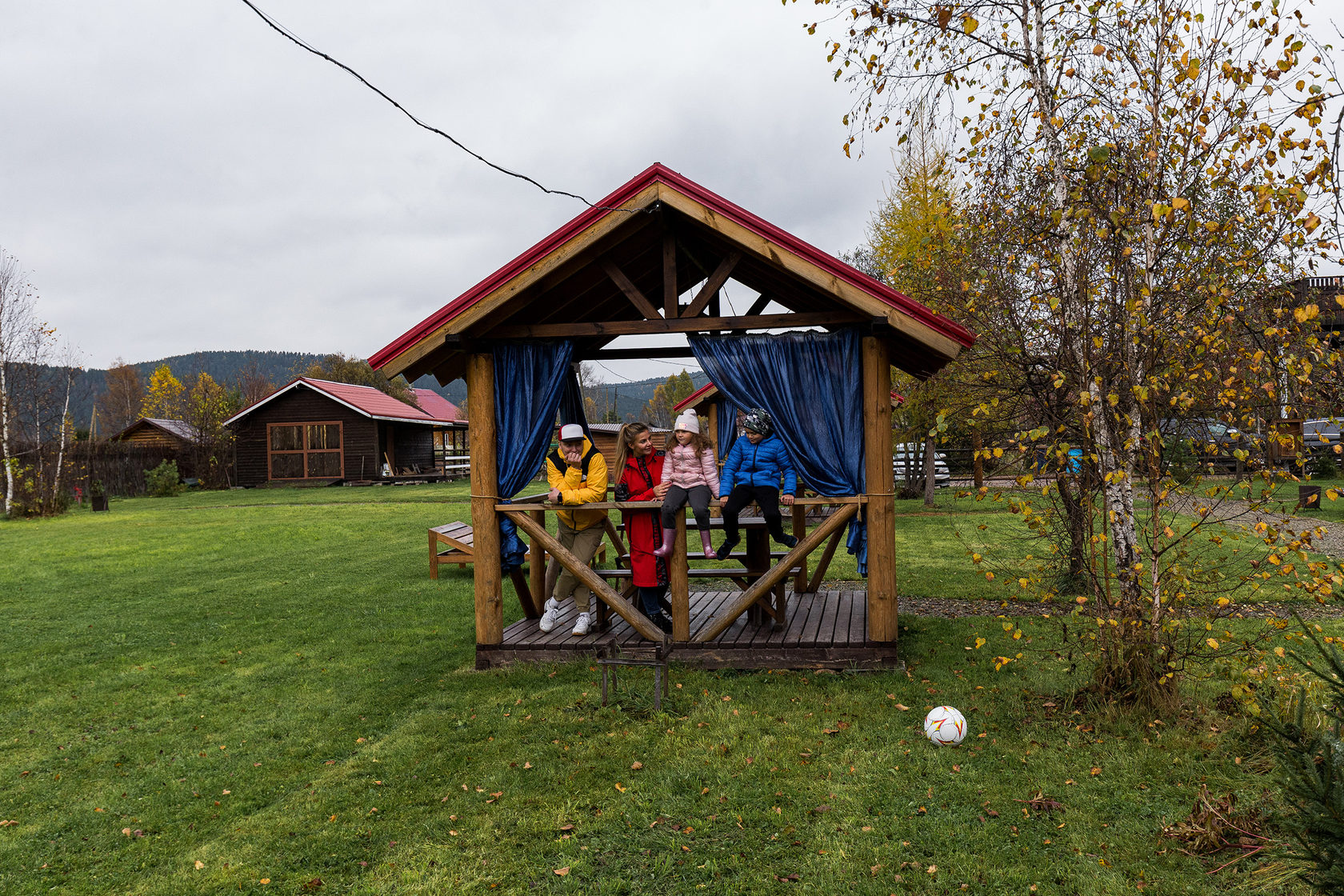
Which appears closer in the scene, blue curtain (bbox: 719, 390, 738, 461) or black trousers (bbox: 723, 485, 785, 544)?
black trousers (bbox: 723, 485, 785, 544)

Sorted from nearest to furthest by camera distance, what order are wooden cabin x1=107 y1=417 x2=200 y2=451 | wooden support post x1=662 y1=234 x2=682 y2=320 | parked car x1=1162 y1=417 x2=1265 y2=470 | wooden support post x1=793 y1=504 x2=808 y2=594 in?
parked car x1=1162 y1=417 x2=1265 y2=470 → wooden support post x1=662 y1=234 x2=682 y2=320 → wooden support post x1=793 y1=504 x2=808 y2=594 → wooden cabin x1=107 y1=417 x2=200 y2=451

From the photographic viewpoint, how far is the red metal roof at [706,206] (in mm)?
6477

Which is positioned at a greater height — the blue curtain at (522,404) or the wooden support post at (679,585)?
the blue curtain at (522,404)

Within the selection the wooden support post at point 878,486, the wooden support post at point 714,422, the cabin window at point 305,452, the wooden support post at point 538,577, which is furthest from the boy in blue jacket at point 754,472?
the cabin window at point 305,452

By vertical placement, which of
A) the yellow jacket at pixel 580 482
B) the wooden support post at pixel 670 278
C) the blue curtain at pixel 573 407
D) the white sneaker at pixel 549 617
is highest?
the wooden support post at pixel 670 278

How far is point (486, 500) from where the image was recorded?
24.0 feet

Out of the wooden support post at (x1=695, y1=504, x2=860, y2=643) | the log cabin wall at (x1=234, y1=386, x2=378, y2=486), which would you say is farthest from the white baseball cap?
the log cabin wall at (x1=234, y1=386, x2=378, y2=486)

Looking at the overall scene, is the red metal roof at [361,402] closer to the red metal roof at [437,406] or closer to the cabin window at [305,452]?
the cabin window at [305,452]

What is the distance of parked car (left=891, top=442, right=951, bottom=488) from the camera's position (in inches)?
995

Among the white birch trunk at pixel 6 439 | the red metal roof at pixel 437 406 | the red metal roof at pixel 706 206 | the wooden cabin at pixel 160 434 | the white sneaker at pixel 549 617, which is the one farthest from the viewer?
the red metal roof at pixel 437 406

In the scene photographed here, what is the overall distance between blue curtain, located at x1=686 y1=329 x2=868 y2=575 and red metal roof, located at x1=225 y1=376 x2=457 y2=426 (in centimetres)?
3229

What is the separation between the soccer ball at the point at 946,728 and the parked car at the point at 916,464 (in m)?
19.6

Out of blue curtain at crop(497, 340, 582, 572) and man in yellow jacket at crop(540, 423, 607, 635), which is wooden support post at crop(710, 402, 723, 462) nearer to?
man in yellow jacket at crop(540, 423, 607, 635)

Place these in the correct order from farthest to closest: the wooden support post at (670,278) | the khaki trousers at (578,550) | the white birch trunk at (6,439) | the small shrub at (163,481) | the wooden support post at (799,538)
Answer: the small shrub at (163,481) < the white birch trunk at (6,439) < the wooden support post at (799,538) < the khaki trousers at (578,550) < the wooden support post at (670,278)
